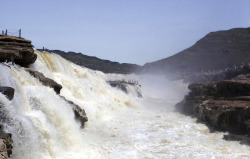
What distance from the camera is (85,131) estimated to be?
17.5 m

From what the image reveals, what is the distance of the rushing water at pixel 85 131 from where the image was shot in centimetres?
1141

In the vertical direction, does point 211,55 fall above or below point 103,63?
above

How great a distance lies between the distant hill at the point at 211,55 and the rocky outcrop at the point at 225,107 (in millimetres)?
74126

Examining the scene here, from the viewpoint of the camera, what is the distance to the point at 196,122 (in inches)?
873

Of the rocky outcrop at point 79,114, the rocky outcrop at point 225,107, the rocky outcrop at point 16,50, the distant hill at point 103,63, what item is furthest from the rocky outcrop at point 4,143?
the distant hill at point 103,63

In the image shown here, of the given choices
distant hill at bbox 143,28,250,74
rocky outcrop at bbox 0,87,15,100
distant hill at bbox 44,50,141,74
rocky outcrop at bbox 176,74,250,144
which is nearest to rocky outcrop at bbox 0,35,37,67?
rocky outcrop at bbox 0,87,15,100

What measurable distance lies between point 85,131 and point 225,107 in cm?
976

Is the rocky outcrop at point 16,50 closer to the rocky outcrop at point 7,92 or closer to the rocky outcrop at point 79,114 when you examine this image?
the rocky outcrop at point 79,114

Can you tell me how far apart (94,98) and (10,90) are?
13857 mm

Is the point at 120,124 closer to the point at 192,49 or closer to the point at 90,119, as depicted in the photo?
the point at 90,119

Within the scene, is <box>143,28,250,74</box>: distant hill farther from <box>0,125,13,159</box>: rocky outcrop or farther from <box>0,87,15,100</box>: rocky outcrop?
<box>0,125,13,159</box>: rocky outcrop

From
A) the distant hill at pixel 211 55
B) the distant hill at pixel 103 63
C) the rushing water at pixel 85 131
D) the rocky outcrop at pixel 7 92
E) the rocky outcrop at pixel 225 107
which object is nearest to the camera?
the rocky outcrop at pixel 7 92

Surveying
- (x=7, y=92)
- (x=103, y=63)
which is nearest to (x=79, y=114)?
(x=7, y=92)

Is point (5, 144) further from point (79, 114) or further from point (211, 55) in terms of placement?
point (211, 55)
